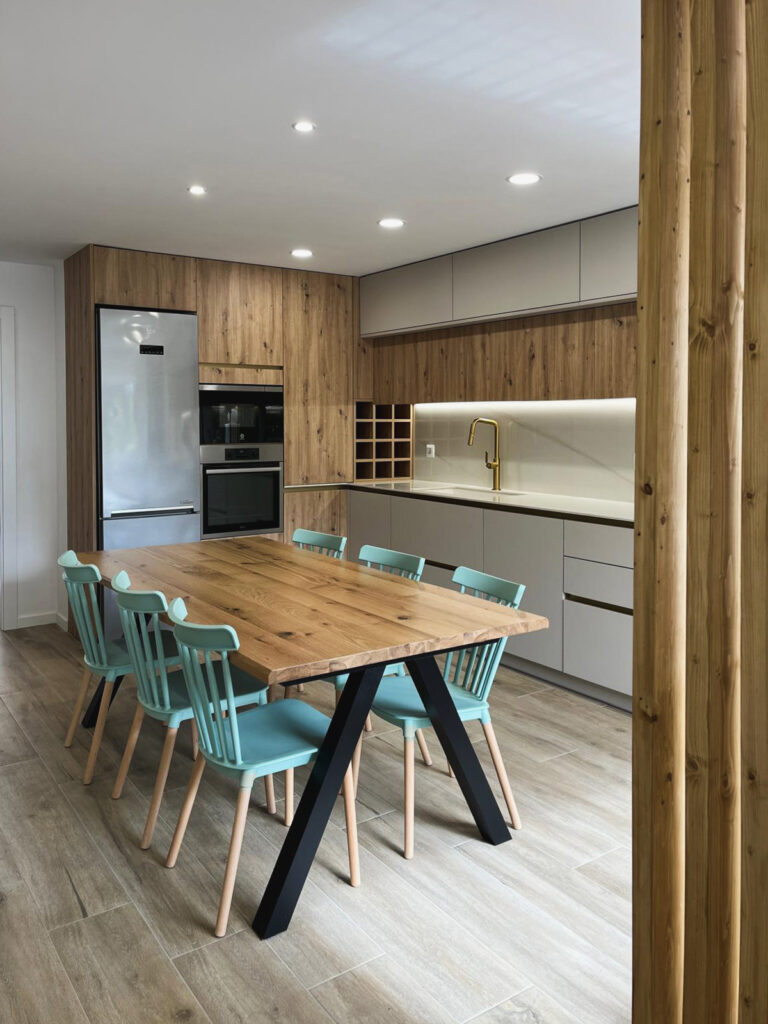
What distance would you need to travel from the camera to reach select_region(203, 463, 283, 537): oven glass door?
535 cm

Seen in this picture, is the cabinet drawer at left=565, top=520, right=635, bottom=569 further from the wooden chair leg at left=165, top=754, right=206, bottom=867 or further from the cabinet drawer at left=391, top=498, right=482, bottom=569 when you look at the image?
the wooden chair leg at left=165, top=754, right=206, bottom=867

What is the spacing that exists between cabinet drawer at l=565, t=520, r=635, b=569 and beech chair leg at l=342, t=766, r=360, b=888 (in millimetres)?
1951

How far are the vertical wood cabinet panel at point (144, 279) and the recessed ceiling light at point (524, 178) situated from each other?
2.39 meters

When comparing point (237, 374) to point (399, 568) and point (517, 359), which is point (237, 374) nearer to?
point (517, 359)

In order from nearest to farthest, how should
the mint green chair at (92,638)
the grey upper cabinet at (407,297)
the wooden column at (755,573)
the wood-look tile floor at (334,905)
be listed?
the wooden column at (755,573) < the wood-look tile floor at (334,905) < the mint green chair at (92,638) < the grey upper cabinet at (407,297)

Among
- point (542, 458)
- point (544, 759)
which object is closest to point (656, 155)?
point (544, 759)

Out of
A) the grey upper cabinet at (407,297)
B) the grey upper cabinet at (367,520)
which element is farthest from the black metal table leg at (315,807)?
the grey upper cabinet at (407,297)

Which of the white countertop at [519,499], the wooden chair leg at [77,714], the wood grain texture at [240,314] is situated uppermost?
the wood grain texture at [240,314]

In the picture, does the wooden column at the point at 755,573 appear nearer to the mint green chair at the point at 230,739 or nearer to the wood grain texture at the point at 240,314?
the mint green chair at the point at 230,739

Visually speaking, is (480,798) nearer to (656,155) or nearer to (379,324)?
(656,155)

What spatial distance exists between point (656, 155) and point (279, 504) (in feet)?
14.7

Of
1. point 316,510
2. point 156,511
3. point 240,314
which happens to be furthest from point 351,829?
point 240,314

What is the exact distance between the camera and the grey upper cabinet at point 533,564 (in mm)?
4301

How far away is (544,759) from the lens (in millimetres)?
3439
